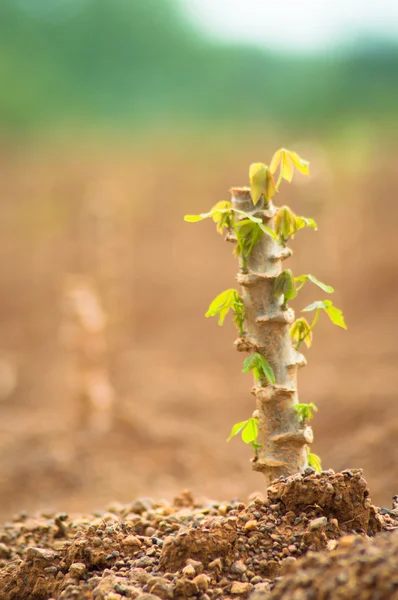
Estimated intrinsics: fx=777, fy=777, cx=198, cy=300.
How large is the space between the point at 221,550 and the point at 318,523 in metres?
0.34

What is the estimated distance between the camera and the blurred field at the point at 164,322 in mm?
6488

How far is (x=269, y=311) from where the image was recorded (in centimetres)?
292

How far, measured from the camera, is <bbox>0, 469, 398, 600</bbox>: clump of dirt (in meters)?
2.41

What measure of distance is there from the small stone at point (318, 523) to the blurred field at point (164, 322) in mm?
1734

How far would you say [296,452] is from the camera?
3.02m

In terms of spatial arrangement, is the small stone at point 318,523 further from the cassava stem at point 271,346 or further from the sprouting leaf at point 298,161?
the sprouting leaf at point 298,161

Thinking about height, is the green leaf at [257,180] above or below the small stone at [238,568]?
above

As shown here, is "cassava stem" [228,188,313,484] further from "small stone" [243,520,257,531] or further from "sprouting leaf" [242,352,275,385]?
"small stone" [243,520,257,531]

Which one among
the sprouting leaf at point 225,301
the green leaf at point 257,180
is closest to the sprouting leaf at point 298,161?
the green leaf at point 257,180

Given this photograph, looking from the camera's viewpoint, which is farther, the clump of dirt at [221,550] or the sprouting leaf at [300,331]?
the sprouting leaf at [300,331]

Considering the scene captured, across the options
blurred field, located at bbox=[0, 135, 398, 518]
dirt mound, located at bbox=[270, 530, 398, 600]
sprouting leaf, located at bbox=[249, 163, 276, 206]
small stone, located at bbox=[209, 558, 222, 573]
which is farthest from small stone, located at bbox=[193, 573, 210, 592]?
blurred field, located at bbox=[0, 135, 398, 518]

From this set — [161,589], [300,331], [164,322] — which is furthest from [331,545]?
[164,322]

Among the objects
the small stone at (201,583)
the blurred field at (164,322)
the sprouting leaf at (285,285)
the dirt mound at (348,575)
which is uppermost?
the blurred field at (164,322)

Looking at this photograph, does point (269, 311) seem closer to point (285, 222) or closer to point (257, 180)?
point (285, 222)
